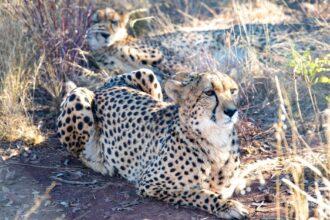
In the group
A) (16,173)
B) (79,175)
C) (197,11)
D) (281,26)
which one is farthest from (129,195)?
(197,11)

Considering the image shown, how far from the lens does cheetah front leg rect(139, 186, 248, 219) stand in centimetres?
424

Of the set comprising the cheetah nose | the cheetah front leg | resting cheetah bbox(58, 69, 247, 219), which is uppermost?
the cheetah nose

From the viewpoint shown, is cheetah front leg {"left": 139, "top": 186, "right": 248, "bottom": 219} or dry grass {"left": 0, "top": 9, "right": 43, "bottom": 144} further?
dry grass {"left": 0, "top": 9, "right": 43, "bottom": 144}

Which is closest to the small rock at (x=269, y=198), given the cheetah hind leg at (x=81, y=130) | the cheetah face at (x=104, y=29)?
the cheetah hind leg at (x=81, y=130)

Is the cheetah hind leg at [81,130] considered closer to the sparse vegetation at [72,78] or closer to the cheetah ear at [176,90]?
the sparse vegetation at [72,78]

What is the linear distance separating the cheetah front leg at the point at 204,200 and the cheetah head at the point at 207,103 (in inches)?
12.7

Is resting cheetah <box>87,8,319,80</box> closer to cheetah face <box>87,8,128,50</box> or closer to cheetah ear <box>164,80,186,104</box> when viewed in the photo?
cheetah face <box>87,8,128,50</box>

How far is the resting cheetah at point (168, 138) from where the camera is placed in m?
4.31

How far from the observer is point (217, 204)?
4309 millimetres

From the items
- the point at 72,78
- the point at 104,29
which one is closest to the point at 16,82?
the point at 72,78

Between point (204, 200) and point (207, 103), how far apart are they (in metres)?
0.57

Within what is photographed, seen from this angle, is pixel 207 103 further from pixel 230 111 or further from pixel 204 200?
pixel 204 200

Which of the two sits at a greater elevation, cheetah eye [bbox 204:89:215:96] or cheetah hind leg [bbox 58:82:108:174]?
cheetah eye [bbox 204:89:215:96]

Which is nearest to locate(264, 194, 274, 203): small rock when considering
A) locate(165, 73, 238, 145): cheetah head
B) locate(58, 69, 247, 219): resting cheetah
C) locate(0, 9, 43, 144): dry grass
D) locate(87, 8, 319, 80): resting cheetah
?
locate(58, 69, 247, 219): resting cheetah
